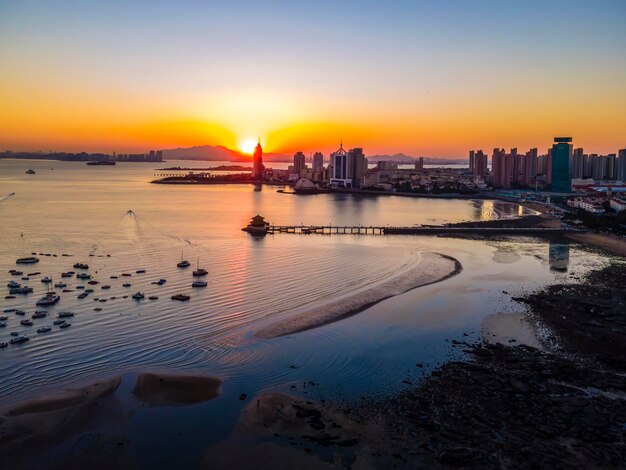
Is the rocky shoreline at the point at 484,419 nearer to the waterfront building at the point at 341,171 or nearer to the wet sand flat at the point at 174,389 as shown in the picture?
the wet sand flat at the point at 174,389

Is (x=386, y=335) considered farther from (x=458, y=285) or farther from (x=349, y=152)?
(x=349, y=152)

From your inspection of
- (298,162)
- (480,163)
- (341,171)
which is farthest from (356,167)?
(480,163)

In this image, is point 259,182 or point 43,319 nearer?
point 43,319

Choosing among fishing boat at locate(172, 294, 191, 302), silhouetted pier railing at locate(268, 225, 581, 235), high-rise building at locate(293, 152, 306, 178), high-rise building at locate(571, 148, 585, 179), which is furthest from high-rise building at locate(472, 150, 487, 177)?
fishing boat at locate(172, 294, 191, 302)

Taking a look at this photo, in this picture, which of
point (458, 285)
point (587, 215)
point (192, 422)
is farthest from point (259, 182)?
point (192, 422)

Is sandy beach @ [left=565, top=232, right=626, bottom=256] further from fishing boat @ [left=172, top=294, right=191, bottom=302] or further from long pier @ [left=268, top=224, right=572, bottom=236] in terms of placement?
fishing boat @ [left=172, top=294, right=191, bottom=302]

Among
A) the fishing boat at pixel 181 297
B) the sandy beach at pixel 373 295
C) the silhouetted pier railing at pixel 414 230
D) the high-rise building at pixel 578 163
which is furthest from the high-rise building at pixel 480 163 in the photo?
the fishing boat at pixel 181 297
